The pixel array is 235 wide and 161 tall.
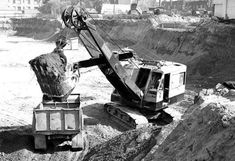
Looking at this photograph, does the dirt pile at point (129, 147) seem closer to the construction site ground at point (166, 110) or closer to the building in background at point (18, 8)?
the construction site ground at point (166, 110)

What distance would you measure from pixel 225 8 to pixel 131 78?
880 inches

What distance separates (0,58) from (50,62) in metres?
23.1

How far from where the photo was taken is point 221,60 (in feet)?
75.9

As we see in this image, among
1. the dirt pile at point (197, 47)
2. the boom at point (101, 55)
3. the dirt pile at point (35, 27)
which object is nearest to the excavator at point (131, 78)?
the boom at point (101, 55)

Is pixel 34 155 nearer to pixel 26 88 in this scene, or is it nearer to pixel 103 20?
pixel 26 88

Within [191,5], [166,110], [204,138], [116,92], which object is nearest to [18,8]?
[191,5]

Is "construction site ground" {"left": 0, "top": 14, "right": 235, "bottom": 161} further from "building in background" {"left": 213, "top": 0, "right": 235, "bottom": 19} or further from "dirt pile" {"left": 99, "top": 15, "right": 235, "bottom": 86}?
"building in background" {"left": 213, "top": 0, "right": 235, "bottom": 19}

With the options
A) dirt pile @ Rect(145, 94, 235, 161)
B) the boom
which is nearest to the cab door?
the boom

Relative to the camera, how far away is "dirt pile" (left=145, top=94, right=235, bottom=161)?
5439mm

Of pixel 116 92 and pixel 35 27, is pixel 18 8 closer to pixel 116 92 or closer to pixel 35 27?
pixel 35 27

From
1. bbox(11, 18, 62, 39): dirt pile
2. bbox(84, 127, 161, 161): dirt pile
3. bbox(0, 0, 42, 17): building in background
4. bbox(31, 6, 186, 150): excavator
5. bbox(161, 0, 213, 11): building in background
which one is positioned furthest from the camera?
bbox(0, 0, 42, 17): building in background

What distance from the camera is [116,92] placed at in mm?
12750

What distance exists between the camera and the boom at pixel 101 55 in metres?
10.4

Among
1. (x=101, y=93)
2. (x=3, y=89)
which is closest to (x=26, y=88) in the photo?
(x=3, y=89)
